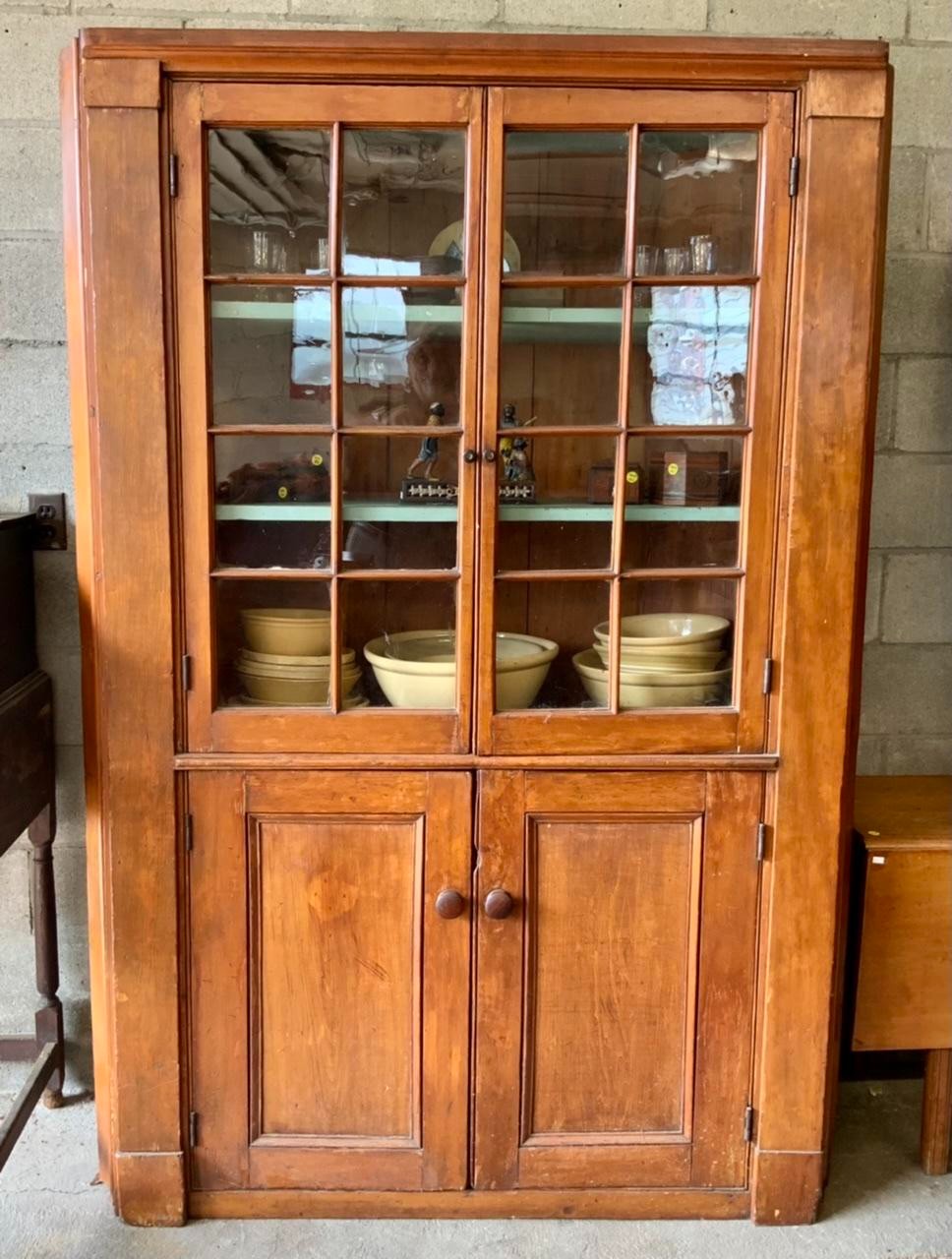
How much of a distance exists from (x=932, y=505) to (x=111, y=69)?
1628 mm

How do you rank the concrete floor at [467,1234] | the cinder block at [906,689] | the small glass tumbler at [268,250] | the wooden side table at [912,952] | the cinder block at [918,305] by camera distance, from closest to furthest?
the small glass tumbler at [268,250] < the concrete floor at [467,1234] < the wooden side table at [912,952] < the cinder block at [918,305] < the cinder block at [906,689]

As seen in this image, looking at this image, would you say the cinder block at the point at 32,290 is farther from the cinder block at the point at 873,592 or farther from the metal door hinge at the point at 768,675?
the cinder block at the point at 873,592

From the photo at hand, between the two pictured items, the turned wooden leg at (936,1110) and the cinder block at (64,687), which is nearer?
the turned wooden leg at (936,1110)

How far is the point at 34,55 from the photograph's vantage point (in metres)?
1.93

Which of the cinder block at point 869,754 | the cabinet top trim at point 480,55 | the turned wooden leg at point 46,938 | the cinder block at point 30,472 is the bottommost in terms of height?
the turned wooden leg at point 46,938

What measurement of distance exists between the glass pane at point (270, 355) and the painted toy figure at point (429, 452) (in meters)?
0.15

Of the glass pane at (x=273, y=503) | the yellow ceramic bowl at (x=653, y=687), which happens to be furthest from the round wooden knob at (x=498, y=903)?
the glass pane at (x=273, y=503)

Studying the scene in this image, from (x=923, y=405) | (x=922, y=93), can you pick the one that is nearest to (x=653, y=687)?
(x=923, y=405)

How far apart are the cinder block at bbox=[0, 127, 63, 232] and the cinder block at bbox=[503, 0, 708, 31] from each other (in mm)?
864

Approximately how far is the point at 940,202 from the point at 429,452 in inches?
45.5

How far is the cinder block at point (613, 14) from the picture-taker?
77.4 inches

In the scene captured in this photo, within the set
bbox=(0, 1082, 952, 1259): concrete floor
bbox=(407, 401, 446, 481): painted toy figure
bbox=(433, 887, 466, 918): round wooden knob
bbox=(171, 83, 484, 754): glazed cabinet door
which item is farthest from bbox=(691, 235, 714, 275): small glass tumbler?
bbox=(0, 1082, 952, 1259): concrete floor

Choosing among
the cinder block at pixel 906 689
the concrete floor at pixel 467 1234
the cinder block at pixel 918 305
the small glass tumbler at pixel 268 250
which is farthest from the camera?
the cinder block at pixel 906 689

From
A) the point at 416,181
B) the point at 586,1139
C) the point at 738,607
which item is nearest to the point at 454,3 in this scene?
the point at 416,181
